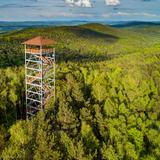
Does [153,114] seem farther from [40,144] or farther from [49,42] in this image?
[40,144]

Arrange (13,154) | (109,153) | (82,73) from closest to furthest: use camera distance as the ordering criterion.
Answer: (13,154)
(109,153)
(82,73)

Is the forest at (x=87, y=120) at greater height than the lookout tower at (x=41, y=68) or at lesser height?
lesser

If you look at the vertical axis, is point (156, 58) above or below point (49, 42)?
below

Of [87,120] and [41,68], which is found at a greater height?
[41,68]

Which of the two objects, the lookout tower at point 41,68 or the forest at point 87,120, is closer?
the forest at point 87,120

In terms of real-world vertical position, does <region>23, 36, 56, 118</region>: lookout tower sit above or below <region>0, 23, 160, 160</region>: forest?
above

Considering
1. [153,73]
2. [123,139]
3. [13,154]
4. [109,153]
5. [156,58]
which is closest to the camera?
[13,154]

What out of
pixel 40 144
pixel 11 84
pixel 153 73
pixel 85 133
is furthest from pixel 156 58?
pixel 40 144

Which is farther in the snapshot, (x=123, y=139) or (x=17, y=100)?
(x=17, y=100)

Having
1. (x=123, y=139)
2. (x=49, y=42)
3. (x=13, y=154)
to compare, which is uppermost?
(x=49, y=42)

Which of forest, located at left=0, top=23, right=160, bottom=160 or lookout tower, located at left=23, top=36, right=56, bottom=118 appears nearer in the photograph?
forest, located at left=0, top=23, right=160, bottom=160

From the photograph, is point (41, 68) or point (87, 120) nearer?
point (41, 68)
